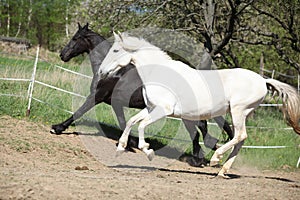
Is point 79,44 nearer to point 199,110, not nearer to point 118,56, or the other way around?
point 118,56

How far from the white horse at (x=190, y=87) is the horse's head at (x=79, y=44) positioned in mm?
2308

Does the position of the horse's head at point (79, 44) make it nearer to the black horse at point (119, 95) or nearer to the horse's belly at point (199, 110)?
the black horse at point (119, 95)

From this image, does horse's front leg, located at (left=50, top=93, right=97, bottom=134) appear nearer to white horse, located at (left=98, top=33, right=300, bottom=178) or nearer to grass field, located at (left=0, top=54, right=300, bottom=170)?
grass field, located at (left=0, top=54, right=300, bottom=170)

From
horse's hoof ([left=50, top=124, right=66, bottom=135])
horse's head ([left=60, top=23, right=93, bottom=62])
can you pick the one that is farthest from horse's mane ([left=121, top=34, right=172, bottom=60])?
horse's hoof ([left=50, top=124, right=66, bottom=135])

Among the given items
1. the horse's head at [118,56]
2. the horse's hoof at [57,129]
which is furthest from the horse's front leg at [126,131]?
the horse's hoof at [57,129]

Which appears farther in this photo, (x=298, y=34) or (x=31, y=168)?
(x=298, y=34)

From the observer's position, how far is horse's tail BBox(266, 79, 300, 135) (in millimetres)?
7305

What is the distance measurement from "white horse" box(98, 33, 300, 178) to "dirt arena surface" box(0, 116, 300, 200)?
0.94m

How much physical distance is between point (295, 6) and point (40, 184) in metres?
9.01

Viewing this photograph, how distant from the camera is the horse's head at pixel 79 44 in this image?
934 centimetres

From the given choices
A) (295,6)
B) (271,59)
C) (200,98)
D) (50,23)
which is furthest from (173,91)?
(50,23)

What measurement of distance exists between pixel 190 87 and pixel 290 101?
1.69 metres

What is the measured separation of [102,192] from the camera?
4.72m

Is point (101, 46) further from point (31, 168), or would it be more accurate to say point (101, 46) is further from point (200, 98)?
point (31, 168)
